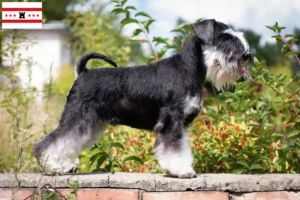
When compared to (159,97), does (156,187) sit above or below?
below

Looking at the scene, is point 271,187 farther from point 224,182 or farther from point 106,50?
point 106,50

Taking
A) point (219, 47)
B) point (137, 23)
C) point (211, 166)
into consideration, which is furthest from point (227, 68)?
point (137, 23)

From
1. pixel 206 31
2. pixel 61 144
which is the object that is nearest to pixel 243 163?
pixel 206 31

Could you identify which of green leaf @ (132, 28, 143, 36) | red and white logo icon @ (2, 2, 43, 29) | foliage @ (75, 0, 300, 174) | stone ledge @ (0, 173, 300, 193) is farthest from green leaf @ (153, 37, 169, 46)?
stone ledge @ (0, 173, 300, 193)

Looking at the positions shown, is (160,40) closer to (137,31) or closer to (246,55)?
(137,31)

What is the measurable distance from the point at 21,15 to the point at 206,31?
2635 millimetres

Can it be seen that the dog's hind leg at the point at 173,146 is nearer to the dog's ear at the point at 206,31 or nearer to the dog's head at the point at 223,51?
the dog's head at the point at 223,51

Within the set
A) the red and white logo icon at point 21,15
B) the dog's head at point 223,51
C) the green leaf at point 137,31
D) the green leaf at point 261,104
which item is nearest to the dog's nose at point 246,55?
the dog's head at point 223,51

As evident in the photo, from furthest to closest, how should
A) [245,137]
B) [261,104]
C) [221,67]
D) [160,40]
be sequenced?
[160,40]
[245,137]
[261,104]
[221,67]

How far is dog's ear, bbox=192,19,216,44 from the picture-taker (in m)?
4.48

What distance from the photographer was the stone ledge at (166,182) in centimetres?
413

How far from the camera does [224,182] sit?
4176 mm

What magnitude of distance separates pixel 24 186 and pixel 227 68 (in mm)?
1939

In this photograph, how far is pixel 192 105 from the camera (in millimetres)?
4449
